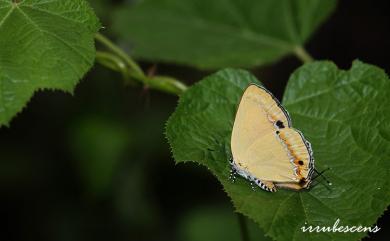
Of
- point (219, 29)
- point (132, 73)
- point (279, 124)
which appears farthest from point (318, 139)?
point (219, 29)

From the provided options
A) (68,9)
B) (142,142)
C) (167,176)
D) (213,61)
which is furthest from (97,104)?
(68,9)

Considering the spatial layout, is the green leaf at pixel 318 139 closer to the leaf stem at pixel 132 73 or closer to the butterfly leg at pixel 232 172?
the butterfly leg at pixel 232 172

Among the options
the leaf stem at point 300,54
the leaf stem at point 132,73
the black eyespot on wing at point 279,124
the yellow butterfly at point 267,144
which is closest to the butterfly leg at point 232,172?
the yellow butterfly at point 267,144

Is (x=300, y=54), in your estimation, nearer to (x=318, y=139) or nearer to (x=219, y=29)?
(x=219, y=29)

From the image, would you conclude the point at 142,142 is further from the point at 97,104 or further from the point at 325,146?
the point at 325,146

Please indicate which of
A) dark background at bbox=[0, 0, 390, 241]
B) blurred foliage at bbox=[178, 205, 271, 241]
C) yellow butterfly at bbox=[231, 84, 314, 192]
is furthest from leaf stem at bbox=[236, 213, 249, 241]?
blurred foliage at bbox=[178, 205, 271, 241]

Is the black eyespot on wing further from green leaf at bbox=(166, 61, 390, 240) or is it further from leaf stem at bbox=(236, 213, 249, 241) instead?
leaf stem at bbox=(236, 213, 249, 241)

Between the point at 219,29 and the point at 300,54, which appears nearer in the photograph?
the point at 300,54
